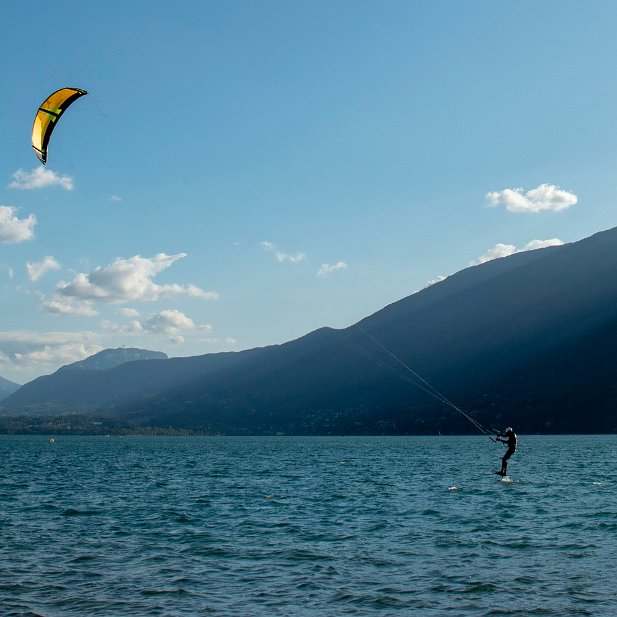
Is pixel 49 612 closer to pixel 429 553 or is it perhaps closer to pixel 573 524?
pixel 429 553

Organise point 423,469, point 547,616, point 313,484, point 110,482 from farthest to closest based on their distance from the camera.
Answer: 1. point 423,469
2. point 110,482
3. point 313,484
4. point 547,616

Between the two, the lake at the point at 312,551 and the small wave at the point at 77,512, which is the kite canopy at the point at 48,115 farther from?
the small wave at the point at 77,512

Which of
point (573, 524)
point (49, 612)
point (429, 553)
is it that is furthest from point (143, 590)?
point (573, 524)

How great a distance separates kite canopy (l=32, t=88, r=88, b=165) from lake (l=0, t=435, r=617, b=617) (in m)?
15.1

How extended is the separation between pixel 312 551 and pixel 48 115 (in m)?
19.3

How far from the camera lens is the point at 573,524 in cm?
3170

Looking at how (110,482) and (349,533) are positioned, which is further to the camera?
(110,482)

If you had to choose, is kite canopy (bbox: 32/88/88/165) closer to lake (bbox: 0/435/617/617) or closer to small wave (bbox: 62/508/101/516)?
lake (bbox: 0/435/617/617)

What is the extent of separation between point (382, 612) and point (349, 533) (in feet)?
38.9

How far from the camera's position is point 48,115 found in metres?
28.8

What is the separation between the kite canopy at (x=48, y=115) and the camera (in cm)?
2802

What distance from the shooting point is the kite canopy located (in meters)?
28.0

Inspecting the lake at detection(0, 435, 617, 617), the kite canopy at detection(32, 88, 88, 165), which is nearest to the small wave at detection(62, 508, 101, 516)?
the lake at detection(0, 435, 617, 617)

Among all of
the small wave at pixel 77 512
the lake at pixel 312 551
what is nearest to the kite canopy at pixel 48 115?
the lake at pixel 312 551
